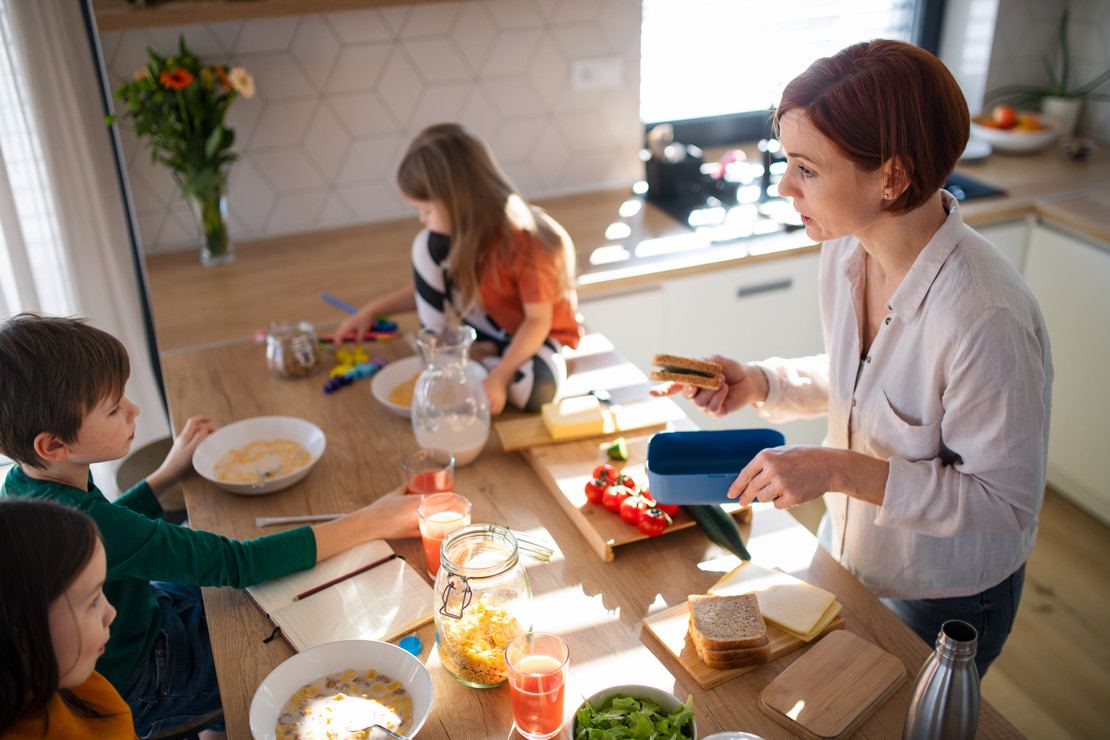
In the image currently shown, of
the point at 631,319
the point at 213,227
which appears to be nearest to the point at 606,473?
the point at 631,319

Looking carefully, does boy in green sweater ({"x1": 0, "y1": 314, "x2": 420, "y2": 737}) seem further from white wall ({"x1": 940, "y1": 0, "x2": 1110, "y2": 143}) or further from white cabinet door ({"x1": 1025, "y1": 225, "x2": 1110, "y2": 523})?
white wall ({"x1": 940, "y1": 0, "x2": 1110, "y2": 143})

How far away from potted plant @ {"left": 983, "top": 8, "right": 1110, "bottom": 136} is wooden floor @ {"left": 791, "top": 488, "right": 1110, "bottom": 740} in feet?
4.88

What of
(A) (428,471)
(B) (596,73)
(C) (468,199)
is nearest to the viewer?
(A) (428,471)

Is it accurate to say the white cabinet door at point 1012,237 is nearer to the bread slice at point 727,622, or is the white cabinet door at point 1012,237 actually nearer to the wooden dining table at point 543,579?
the wooden dining table at point 543,579

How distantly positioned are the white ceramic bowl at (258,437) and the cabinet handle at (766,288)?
4.47 feet

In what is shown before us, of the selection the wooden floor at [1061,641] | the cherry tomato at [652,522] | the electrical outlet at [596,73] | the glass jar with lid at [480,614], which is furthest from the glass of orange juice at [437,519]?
the electrical outlet at [596,73]

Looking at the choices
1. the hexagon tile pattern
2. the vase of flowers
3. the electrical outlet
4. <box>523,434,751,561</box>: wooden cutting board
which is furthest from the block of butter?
the electrical outlet

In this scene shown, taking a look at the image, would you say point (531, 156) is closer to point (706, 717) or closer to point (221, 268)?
point (221, 268)

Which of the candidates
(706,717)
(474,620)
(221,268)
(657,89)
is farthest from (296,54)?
(706,717)

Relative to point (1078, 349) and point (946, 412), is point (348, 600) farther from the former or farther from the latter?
point (1078, 349)

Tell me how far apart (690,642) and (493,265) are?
3.41ft

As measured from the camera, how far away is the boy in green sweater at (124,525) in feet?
3.94

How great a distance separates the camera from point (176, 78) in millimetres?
2248

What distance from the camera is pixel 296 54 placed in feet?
8.39
